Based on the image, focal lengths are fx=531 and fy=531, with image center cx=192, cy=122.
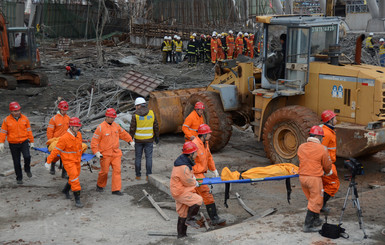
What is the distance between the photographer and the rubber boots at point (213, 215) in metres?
8.26

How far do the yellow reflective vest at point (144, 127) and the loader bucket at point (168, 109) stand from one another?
3364 millimetres

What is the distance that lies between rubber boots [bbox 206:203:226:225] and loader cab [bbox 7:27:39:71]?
16.1 metres

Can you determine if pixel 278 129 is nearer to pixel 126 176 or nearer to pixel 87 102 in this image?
pixel 126 176

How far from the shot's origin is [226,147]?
13703mm

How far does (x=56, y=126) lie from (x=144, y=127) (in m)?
1.82

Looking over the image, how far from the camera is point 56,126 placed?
10711 millimetres

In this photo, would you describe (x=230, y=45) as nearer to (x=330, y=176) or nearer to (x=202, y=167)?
(x=202, y=167)

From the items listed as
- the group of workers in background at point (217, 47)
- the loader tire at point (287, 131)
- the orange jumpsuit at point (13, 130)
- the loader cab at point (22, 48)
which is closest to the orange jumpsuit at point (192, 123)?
the loader tire at point (287, 131)

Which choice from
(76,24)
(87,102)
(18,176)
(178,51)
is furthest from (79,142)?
(76,24)

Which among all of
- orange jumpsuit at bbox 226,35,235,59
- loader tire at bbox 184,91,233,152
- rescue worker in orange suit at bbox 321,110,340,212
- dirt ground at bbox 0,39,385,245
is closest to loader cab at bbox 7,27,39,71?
orange jumpsuit at bbox 226,35,235,59

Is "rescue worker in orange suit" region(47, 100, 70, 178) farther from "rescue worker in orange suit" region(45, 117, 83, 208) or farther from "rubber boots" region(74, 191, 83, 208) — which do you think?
Result: "rubber boots" region(74, 191, 83, 208)

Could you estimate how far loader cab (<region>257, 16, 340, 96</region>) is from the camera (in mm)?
10898

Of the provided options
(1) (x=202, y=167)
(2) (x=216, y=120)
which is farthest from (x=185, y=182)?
(2) (x=216, y=120)

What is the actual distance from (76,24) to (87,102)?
30110 mm
